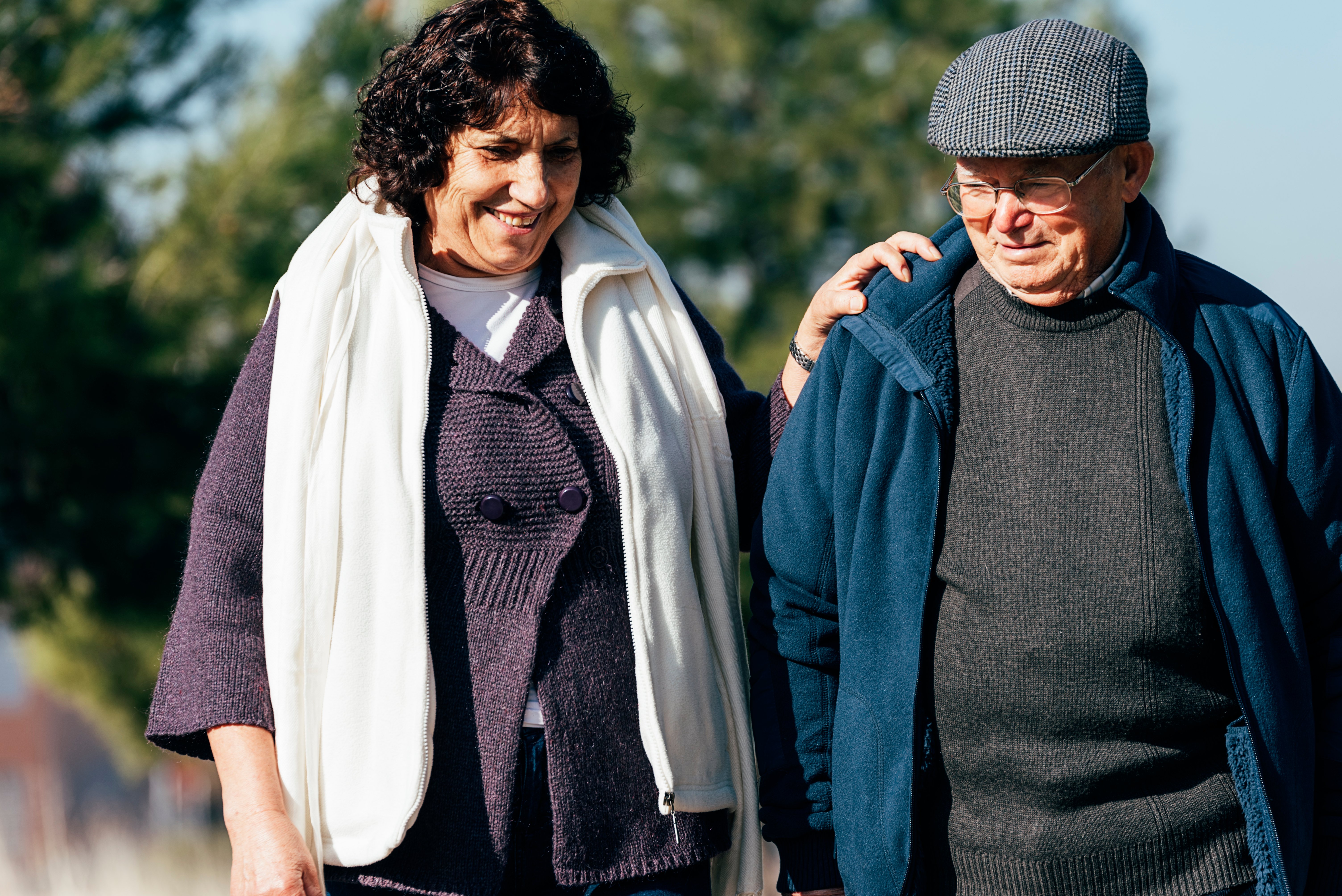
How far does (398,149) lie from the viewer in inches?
77.5

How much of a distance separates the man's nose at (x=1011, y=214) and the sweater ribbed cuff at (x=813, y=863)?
2.90 ft

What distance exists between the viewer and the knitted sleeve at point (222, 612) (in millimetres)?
1819

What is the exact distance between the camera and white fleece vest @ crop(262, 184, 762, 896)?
182cm

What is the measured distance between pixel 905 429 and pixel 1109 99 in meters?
0.49

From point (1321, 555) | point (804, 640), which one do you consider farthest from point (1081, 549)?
point (804, 640)

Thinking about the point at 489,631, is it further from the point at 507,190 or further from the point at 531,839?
the point at 507,190

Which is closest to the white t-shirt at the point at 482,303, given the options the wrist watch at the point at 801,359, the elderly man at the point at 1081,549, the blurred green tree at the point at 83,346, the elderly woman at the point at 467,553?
the elderly woman at the point at 467,553

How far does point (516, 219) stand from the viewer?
1.95 m

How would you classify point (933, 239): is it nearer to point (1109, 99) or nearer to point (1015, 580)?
point (1109, 99)

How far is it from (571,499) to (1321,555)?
0.99 metres

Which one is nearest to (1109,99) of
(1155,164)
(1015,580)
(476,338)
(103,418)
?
(1015,580)

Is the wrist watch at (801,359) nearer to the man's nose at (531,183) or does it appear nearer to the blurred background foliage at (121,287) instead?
the man's nose at (531,183)

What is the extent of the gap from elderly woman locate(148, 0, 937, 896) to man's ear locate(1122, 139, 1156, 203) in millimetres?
300

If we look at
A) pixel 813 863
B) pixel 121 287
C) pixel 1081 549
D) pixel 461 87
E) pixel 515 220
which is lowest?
pixel 813 863
